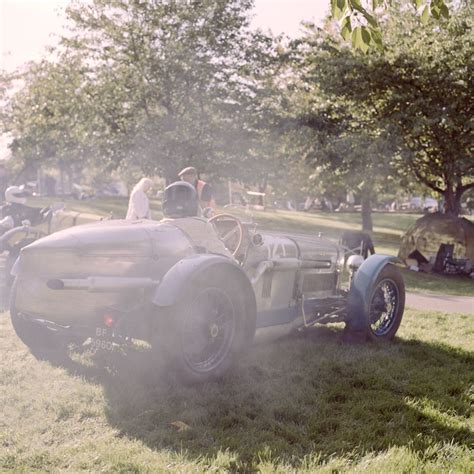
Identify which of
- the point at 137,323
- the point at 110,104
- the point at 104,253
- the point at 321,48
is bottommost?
the point at 137,323

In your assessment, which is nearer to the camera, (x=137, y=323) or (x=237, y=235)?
(x=137, y=323)

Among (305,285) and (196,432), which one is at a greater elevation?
(305,285)

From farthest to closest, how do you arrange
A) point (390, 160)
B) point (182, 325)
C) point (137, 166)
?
1. point (137, 166)
2. point (390, 160)
3. point (182, 325)

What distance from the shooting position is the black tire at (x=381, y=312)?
6.39 metres

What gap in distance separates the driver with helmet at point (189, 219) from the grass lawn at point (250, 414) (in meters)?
1.04

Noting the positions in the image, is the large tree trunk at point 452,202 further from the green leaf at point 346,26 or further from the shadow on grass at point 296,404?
the green leaf at point 346,26

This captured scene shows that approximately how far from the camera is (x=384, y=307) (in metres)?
6.88

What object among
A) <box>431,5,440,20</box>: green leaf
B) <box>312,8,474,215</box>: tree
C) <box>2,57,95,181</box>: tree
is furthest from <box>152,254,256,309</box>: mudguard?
<box>2,57,95,181</box>: tree

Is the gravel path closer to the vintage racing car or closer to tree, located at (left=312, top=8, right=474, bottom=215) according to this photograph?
the vintage racing car

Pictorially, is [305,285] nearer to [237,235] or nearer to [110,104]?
[237,235]

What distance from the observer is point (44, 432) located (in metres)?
3.98

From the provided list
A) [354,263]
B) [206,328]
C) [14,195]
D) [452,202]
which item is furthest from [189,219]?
[452,202]

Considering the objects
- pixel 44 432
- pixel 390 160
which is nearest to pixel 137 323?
pixel 44 432

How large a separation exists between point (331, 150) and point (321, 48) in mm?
3065
